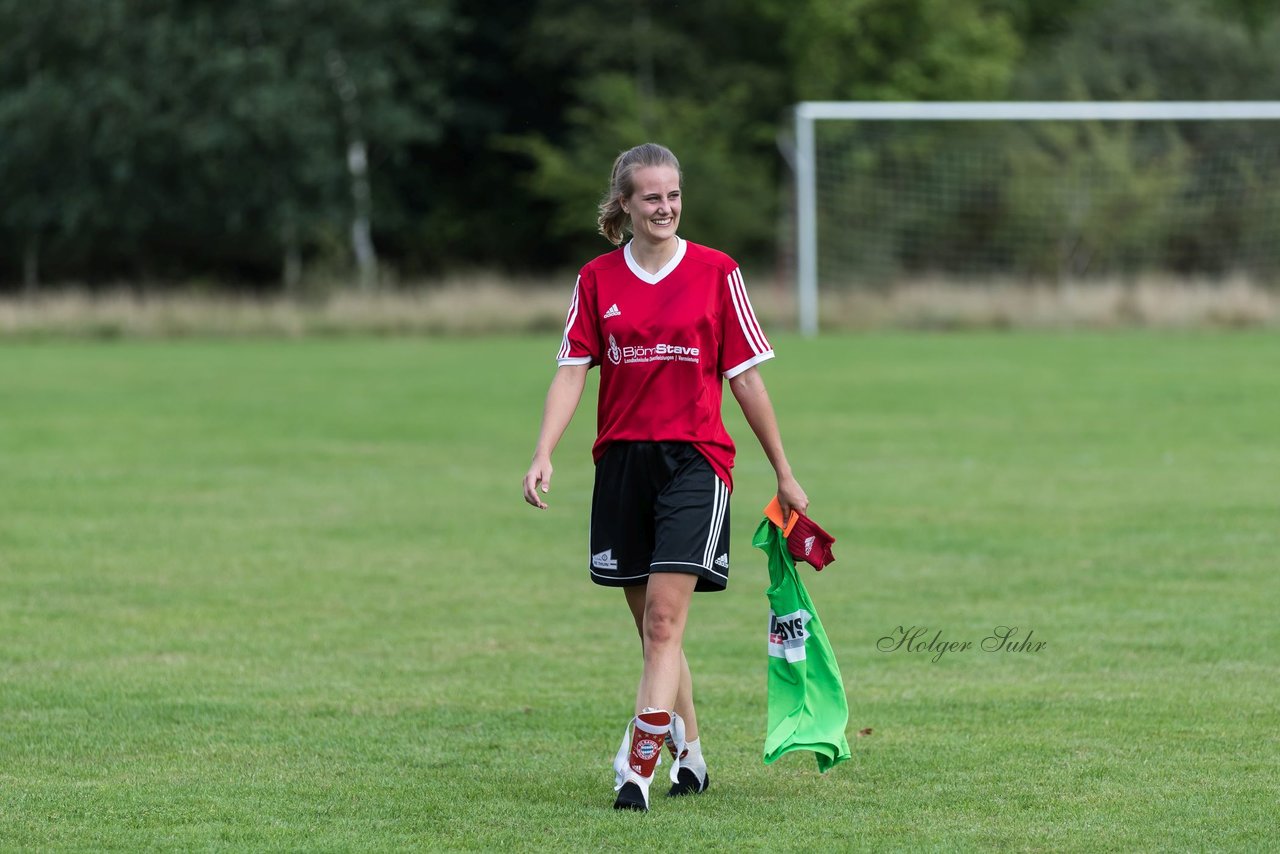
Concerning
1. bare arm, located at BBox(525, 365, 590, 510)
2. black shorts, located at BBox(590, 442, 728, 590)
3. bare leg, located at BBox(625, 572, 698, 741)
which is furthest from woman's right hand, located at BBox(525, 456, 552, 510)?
bare leg, located at BBox(625, 572, 698, 741)

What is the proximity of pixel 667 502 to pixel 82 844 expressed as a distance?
184 cm

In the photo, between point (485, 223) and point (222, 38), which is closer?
point (222, 38)

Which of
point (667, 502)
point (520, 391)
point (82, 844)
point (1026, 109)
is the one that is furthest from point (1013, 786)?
point (1026, 109)

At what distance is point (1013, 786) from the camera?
17.9ft

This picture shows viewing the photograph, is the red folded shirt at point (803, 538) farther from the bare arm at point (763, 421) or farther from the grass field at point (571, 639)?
the grass field at point (571, 639)

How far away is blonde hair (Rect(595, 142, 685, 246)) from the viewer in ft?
17.4

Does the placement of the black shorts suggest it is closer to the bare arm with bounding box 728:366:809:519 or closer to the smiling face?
the bare arm with bounding box 728:366:809:519

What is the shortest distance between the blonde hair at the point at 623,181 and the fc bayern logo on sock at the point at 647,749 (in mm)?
1465

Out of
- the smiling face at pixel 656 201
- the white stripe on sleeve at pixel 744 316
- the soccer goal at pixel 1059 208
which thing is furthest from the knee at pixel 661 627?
the soccer goal at pixel 1059 208

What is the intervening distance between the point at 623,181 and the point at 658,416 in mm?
680

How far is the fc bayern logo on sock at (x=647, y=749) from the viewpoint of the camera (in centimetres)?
523

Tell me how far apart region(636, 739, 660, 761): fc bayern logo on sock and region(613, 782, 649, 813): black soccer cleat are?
87 millimetres

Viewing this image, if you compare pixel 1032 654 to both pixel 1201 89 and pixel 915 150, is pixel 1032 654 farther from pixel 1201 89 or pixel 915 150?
pixel 1201 89

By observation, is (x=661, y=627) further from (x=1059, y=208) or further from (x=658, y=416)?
(x=1059, y=208)
